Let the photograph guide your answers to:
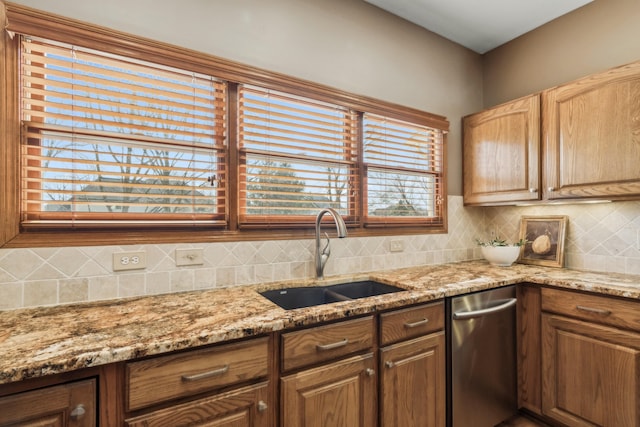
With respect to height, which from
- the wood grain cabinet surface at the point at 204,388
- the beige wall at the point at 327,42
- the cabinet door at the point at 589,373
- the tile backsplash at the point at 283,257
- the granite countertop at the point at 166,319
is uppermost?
the beige wall at the point at 327,42

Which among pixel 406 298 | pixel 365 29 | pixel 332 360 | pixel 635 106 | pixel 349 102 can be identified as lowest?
pixel 332 360

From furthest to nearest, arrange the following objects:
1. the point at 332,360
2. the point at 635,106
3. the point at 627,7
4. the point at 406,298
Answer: the point at 627,7 < the point at 635,106 < the point at 406,298 < the point at 332,360

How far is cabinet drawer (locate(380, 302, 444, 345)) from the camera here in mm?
1490

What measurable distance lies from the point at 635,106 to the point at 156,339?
2.61 meters

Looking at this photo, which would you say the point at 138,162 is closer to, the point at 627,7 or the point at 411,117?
the point at 411,117

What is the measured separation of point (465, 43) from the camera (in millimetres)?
2773

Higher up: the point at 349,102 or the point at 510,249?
the point at 349,102

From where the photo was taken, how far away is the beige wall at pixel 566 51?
2.11 m

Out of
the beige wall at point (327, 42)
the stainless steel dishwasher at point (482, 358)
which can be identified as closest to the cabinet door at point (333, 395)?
the stainless steel dishwasher at point (482, 358)

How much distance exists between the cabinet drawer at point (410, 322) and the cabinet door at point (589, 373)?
785 millimetres

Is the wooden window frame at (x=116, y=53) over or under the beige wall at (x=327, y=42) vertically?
under

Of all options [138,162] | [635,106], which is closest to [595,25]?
[635,106]

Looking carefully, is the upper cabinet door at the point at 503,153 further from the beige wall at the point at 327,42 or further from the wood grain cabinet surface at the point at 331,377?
the wood grain cabinet surface at the point at 331,377

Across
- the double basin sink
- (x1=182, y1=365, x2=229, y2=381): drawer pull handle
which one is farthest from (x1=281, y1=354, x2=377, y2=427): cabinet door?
the double basin sink
